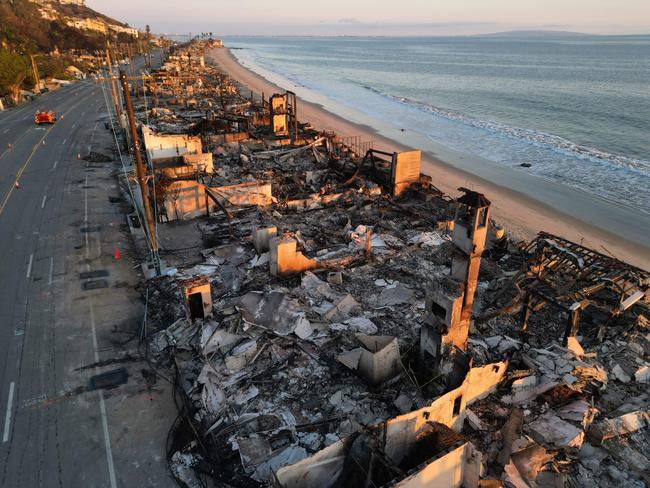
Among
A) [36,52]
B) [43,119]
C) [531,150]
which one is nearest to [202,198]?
[43,119]

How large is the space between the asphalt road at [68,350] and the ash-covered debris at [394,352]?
998 mm

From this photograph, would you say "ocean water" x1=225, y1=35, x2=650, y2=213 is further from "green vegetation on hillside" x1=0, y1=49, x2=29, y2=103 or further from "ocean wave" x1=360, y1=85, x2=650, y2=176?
"green vegetation on hillside" x1=0, y1=49, x2=29, y2=103

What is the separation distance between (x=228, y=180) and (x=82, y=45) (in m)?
125

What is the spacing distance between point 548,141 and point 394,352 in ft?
140

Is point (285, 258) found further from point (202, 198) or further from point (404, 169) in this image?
point (404, 169)

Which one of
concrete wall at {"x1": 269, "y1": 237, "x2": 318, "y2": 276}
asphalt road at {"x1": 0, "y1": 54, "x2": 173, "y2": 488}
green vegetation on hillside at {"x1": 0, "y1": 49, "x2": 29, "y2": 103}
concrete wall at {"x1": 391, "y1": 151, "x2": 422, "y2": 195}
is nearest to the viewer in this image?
asphalt road at {"x1": 0, "y1": 54, "x2": 173, "y2": 488}

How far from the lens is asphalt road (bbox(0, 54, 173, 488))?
10.1 metres

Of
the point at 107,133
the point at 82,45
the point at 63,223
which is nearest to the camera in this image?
the point at 63,223

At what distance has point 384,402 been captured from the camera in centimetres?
1170

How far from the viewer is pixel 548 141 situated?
4684cm

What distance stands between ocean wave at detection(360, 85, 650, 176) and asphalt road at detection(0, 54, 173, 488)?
39.4m

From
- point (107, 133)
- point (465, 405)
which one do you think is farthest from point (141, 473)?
point (107, 133)

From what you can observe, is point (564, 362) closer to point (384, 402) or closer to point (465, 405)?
point (465, 405)

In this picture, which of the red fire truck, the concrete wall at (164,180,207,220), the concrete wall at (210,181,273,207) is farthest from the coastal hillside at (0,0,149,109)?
the concrete wall at (210,181,273,207)
